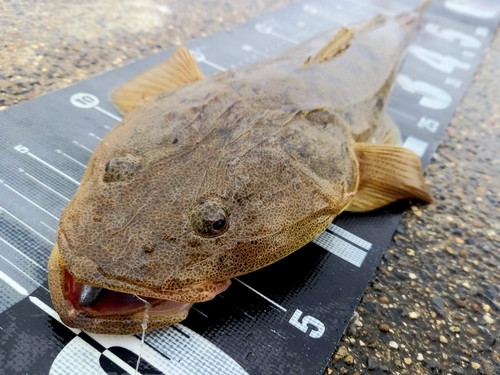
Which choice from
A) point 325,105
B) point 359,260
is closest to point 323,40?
point 325,105

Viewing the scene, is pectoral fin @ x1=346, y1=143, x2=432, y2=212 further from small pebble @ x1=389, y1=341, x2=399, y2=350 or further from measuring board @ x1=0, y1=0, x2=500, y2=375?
small pebble @ x1=389, y1=341, x2=399, y2=350

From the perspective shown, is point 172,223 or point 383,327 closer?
point 172,223

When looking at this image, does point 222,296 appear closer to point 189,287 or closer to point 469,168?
point 189,287

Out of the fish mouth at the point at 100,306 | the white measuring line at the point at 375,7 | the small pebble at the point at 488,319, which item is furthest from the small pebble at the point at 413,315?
the white measuring line at the point at 375,7

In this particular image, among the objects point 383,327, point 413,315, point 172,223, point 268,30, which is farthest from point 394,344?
point 268,30

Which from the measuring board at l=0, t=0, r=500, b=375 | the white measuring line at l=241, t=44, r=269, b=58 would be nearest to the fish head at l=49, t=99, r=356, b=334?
the measuring board at l=0, t=0, r=500, b=375

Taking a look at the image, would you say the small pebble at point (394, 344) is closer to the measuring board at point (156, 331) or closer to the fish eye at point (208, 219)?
the measuring board at point (156, 331)

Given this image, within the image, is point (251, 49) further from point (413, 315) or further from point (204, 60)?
point (413, 315)
